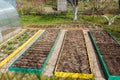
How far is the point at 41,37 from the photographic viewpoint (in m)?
13.0

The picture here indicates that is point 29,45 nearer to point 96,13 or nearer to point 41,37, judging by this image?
point 41,37

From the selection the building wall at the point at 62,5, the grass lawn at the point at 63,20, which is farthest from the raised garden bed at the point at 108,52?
the building wall at the point at 62,5

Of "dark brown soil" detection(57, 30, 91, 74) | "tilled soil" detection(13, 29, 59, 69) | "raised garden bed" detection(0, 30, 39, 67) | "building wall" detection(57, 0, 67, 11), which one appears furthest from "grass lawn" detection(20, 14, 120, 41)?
"tilled soil" detection(13, 29, 59, 69)

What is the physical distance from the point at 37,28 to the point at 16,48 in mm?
5276

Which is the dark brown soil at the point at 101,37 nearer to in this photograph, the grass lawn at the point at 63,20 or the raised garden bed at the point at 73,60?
the raised garden bed at the point at 73,60

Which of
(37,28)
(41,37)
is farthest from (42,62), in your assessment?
(37,28)

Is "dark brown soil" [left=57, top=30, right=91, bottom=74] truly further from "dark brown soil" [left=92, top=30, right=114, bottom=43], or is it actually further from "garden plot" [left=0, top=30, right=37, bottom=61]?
"garden plot" [left=0, top=30, right=37, bottom=61]

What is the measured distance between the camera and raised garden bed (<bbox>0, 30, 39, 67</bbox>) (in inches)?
368

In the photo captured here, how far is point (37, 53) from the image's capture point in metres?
9.72

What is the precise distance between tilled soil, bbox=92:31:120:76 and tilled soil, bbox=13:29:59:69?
313cm

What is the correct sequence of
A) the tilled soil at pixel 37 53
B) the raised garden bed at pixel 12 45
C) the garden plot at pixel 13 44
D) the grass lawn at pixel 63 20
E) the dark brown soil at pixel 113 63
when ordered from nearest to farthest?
the dark brown soil at pixel 113 63
the tilled soil at pixel 37 53
the raised garden bed at pixel 12 45
the garden plot at pixel 13 44
the grass lawn at pixel 63 20

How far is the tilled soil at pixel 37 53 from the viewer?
825 centimetres

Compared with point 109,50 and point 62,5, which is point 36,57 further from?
point 62,5

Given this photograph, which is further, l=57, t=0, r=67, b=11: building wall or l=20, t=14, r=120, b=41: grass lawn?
l=57, t=0, r=67, b=11: building wall
